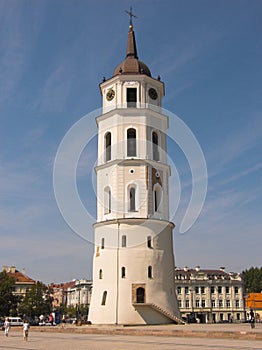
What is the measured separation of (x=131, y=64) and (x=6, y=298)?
1340 inches

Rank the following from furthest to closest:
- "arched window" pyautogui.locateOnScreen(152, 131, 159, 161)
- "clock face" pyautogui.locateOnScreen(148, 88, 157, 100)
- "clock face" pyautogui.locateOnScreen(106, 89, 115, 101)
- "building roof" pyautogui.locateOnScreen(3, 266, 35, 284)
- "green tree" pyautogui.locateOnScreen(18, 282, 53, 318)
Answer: "building roof" pyautogui.locateOnScreen(3, 266, 35, 284), "green tree" pyautogui.locateOnScreen(18, 282, 53, 318), "clock face" pyautogui.locateOnScreen(148, 88, 157, 100), "clock face" pyautogui.locateOnScreen(106, 89, 115, 101), "arched window" pyautogui.locateOnScreen(152, 131, 159, 161)

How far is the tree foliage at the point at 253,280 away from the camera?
12500cm

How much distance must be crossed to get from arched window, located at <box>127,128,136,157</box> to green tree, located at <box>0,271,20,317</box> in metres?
28.0

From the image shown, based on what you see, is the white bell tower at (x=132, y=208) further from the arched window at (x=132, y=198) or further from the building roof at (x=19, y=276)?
the building roof at (x=19, y=276)

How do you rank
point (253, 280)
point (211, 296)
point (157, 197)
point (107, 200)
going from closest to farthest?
point (107, 200), point (157, 197), point (211, 296), point (253, 280)

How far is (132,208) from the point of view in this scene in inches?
1692

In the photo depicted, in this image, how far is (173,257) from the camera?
43688 mm

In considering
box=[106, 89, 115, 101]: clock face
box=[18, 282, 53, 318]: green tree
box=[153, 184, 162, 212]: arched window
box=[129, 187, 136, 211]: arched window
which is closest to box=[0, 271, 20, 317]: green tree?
box=[18, 282, 53, 318]: green tree

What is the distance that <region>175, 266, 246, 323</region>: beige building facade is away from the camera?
96.6 metres

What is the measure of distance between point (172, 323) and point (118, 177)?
550 inches

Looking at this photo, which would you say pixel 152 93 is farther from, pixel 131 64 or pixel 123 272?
pixel 123 272

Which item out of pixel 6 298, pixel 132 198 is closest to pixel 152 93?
pixel 132 198

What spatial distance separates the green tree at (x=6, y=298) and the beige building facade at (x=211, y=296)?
4344 cm

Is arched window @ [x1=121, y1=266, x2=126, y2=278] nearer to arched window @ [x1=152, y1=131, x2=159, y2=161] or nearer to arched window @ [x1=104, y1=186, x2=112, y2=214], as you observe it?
arched window @ [x1=104, y1=186, x2=112, y2=214]
